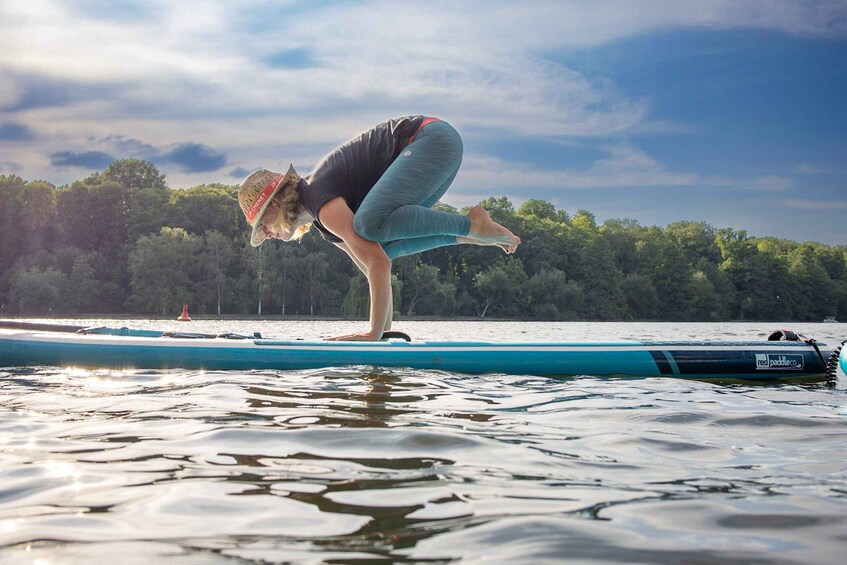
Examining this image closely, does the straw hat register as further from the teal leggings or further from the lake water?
the lake water

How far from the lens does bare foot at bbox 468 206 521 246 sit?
15.5ft

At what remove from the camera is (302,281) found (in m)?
55.4

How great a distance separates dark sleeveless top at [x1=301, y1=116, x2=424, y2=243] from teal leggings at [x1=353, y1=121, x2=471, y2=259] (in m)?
0.15

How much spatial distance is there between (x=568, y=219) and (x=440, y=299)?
37.4m

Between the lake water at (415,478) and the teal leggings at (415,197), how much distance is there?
58.1 inches

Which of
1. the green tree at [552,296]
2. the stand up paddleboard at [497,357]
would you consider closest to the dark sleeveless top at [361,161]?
the stand up paddleboard at [497,357]

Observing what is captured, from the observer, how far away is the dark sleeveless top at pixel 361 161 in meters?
4.88

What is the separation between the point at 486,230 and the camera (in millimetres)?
4730

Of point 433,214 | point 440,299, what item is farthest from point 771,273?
point 433,214

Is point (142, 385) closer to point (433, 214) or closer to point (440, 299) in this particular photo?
point (433, 214)

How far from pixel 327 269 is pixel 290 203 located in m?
52.0

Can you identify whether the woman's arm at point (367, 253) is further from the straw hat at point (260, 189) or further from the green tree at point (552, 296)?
the green tree at point (552, 296)

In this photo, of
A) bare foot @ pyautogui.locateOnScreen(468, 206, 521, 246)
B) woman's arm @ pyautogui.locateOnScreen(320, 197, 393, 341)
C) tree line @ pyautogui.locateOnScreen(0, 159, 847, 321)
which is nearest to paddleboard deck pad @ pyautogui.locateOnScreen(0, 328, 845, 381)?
woman's arm @ pyautogui.locateOnScreen(320, 197, 393, 341)

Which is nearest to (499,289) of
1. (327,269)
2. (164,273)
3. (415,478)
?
(327,269)
